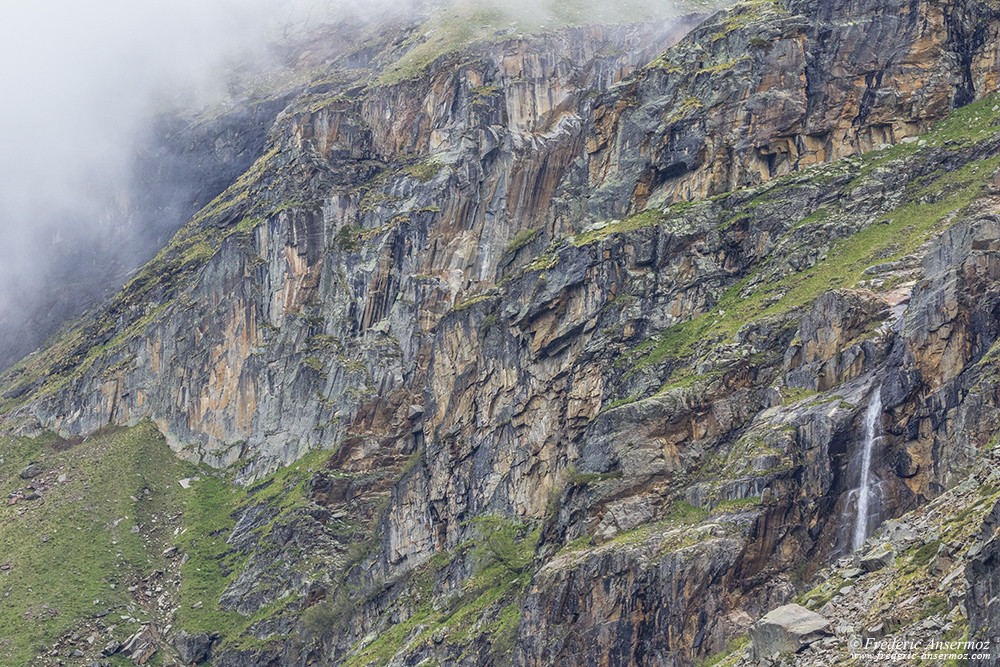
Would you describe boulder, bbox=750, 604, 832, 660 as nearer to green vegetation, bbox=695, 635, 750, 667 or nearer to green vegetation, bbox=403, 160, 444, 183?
green vegetation, bbox=695, 635, 750, 667

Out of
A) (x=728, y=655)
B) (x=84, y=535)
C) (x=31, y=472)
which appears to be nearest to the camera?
(x=728, y=655)

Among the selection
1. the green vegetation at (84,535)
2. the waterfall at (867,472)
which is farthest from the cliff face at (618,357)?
the green vegetation at (84,535)

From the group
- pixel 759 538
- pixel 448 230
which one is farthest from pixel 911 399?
pixel 448 230

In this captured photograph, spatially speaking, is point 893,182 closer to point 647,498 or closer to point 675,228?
point 675,228

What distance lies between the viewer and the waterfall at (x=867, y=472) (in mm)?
82188

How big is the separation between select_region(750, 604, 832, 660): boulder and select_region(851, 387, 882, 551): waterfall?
1838 centimetres

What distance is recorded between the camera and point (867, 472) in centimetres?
8412

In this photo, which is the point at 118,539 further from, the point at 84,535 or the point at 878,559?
the point at 878,559

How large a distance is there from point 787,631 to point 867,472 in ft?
81.2

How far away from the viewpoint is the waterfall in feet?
270

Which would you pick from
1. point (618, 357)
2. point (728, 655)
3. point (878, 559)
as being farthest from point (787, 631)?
point (618, 357)

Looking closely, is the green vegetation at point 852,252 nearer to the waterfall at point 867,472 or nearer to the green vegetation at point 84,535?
the waterfall at point 867,472

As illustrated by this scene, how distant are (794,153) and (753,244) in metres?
16.0

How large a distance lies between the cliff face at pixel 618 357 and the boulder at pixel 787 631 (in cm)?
742
